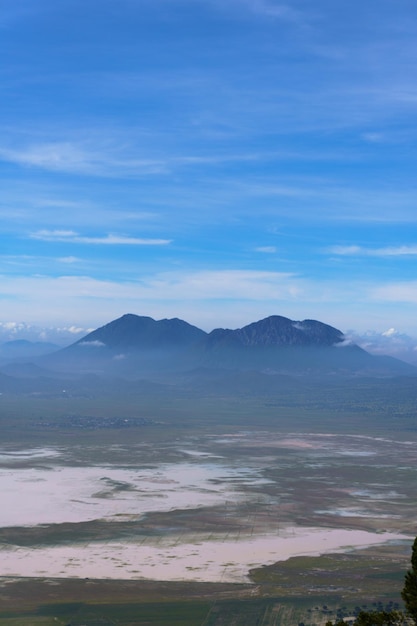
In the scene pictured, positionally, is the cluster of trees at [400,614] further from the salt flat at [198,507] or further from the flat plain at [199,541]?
the salt flat at [198,507]

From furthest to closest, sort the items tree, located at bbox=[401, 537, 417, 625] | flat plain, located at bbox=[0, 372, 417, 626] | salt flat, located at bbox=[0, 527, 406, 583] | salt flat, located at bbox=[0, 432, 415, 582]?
salt flat, located at bbox=[0, 432, 415, 582] < salt flat, located at bbox=[0, 527, 406, 583] < flat plain, located at bbox=[0, 372, 417, 626] < tree, located at bbox=[401, 537, 417, 625]

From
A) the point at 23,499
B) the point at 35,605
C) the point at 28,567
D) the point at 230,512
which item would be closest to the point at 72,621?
the point at 35,605

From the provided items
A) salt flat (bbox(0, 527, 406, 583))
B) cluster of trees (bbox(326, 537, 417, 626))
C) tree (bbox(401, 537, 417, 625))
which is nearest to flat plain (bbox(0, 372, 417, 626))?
salt flat (bbox(0, 527, 406, 583))

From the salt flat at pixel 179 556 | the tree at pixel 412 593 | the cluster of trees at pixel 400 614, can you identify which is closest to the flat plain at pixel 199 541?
the salt flat at pixel 179 556

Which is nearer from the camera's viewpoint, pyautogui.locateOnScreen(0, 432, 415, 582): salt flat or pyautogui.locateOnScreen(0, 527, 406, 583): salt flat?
pyautogui.locateOnScreen(0, 527, 406, 583): salt flat

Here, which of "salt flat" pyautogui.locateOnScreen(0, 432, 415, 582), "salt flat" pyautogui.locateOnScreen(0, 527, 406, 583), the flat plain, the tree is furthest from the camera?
"salt flat" pyautogui.locateOnScreen(0, 432, 415, 582)

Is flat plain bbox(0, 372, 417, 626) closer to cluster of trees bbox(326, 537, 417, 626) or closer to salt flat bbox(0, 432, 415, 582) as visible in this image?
salt flat bbox(0, 432, 415, 582)

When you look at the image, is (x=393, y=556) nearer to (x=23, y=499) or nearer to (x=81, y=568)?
(x=81, y=568)

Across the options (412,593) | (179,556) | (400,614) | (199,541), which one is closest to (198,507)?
(199,541)

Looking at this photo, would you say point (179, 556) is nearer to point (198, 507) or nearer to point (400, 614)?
point (198, 507)

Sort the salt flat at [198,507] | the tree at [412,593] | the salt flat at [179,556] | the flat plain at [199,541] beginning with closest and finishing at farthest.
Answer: the tree at [412,593], the flat plain at [199,541], the salt flat at [179,556], the salt flat at [198,507]

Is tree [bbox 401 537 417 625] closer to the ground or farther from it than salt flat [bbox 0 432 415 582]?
farther from it

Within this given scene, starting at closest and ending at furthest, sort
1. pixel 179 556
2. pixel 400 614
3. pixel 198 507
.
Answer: pixel 400 614
pixel 179 556
pixel 198 507
